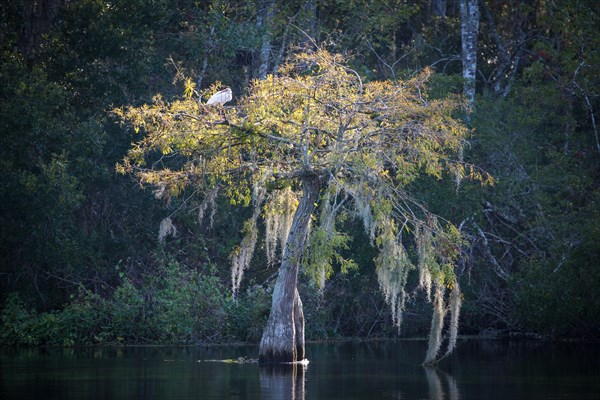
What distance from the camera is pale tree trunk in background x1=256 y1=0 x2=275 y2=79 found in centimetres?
3380

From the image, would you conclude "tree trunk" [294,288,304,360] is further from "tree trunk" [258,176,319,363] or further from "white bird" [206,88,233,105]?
"white bird" [206,88,233,105]

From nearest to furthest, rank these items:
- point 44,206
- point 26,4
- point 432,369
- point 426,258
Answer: point 426,258 → point 432,369 → point 44,206 → point 26,4

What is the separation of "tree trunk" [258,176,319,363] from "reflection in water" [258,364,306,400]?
316 millimetres

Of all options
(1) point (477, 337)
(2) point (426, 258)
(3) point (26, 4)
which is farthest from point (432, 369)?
(3) point (26, 4)

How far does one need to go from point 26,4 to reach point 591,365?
19545 millimetres

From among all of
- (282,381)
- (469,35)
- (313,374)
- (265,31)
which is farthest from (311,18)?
(282,381)

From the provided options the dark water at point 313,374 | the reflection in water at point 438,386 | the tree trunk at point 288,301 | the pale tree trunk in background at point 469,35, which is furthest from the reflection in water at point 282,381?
the pale tree trunk in background at point 469,35

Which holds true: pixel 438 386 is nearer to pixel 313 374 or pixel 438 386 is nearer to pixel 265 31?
pixel 313 374

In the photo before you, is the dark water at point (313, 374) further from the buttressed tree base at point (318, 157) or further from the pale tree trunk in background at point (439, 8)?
the pale tree trunk in background at point (439, 8)

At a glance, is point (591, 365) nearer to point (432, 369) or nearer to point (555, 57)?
point (432, 369)

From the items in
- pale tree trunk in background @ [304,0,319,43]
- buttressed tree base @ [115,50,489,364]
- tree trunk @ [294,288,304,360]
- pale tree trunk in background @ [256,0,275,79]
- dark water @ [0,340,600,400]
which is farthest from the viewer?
pale tree trunk in background @ [304,0,319,43]

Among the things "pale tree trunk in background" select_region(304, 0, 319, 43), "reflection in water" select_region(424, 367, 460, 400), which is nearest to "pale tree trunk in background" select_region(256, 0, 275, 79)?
"pale tree trunk in background" select_region(304, 0, 319, 43)

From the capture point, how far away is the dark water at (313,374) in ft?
55.0

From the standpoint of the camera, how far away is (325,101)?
21.2m
